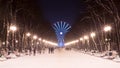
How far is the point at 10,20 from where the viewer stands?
169 ft

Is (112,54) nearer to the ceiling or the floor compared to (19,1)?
nearer to the floor

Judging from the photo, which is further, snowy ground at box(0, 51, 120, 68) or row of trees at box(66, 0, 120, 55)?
row of trees at box(66, 0, 120, 55)

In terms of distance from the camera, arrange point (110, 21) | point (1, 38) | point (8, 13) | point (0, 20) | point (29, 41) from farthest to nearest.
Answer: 1. point (29, 41)
2. point (110, 21)
3. point (1, 38)
4. point (0, 20)
5. point (8, 13)

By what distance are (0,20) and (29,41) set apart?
29.2 metres

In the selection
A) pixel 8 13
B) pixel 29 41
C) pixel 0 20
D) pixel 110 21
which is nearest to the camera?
pixel 8 13

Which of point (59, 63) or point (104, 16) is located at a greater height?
point (104, 16)

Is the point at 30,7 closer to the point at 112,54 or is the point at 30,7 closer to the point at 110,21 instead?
the point at 110,21

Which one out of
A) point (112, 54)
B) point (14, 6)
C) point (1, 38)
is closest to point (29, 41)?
point (1, 38)

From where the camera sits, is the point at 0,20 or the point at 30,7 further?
the point at 30,7

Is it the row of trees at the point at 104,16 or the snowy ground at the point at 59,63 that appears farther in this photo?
Result: the row of trees at the point at 104,16

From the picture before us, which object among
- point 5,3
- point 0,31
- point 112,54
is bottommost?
point 112,54

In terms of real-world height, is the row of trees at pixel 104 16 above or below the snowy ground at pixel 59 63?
above

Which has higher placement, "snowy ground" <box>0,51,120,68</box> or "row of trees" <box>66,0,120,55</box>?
"row of trees" <box>66,0,120,55</box>

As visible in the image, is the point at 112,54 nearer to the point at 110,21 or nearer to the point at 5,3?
the point at 5,3
